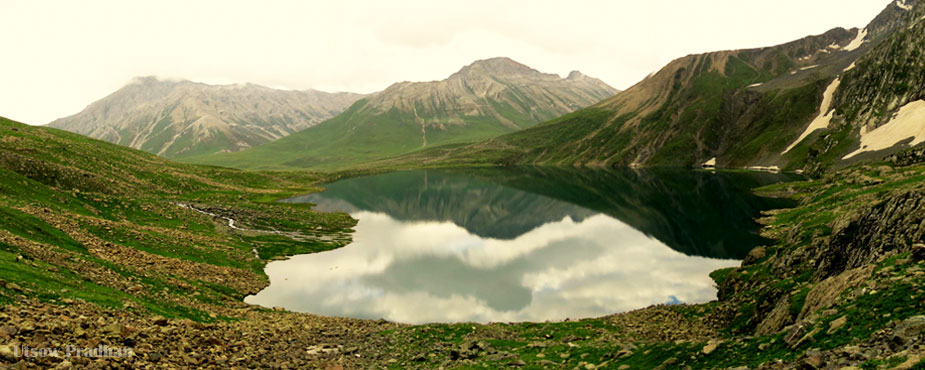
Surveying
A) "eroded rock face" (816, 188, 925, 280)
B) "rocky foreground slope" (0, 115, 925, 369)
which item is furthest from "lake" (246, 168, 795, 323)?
"eroded rock face" (816, 188, 925, 280)

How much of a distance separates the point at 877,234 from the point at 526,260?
172 ft

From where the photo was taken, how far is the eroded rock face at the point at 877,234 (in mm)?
23875

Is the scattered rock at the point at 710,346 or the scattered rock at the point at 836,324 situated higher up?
the scattered rock at the point at 836,324

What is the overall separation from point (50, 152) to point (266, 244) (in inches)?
2388

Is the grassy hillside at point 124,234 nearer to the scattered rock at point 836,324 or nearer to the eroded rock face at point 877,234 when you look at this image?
the scattered rock at point 836,324

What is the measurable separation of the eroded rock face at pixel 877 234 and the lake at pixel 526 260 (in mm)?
19862

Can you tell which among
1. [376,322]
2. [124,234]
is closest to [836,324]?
[376,322]

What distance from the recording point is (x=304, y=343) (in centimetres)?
3162

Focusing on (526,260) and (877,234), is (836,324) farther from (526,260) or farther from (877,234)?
(526,260)

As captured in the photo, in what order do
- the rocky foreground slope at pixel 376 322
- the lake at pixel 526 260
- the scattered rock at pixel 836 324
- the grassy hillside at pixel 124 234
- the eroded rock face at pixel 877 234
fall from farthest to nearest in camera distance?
the lake at pixel 526 260
the grassy hillside at pixel 124 234
the eroded rock face at pixel 877 234
the rocky foreground slope at pixel 376 322
the scattered rock at pixel 836 324

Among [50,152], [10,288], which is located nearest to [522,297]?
[10,288]

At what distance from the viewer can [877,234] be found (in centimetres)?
2648

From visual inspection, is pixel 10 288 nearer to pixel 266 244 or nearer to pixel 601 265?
pixel 266 244

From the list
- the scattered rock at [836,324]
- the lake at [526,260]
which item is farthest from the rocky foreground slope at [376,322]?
the lake at [526,260]
